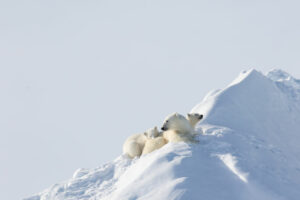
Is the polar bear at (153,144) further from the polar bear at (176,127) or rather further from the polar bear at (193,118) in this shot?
the polar bear at (193,118)

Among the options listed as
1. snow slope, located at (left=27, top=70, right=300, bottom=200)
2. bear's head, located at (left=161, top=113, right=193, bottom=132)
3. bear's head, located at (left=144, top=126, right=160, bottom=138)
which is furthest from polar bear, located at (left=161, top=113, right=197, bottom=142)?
bear's head, located at (left=144, top=126, right=160, bottom=138)

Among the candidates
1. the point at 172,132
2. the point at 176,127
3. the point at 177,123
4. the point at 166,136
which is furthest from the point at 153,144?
the point at 177,123

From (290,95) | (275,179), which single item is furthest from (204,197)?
(290,95)

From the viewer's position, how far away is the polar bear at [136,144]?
22984 mm

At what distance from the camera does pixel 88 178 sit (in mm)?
23719

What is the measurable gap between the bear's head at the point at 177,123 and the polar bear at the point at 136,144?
0.84 metres

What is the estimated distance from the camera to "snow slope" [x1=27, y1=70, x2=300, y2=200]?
736 inches

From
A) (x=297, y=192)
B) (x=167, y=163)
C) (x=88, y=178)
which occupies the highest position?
(x=88, y=178)

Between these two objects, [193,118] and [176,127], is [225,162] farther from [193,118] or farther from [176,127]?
[193,118]

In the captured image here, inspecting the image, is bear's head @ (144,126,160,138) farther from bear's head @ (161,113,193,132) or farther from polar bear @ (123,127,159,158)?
bear's head @ (161,113,193,132)

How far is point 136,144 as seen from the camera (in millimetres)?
23281

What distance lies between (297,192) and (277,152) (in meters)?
3.24

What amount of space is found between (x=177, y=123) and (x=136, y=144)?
1994 mm

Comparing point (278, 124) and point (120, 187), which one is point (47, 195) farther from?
point (278, 124)
